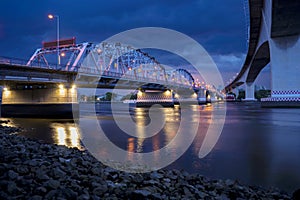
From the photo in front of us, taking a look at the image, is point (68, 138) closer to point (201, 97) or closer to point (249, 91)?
point (201, 97)

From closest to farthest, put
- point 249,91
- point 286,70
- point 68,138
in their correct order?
point 68,138, point 286,70, point 249,91

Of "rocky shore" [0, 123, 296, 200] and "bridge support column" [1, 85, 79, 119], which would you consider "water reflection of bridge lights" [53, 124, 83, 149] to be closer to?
"rocky shore" [0, 123, 296, 200]

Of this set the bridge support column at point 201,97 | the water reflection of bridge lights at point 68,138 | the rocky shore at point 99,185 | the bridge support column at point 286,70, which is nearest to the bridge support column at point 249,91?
the bridge support column at point 201,97

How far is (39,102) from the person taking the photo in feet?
103

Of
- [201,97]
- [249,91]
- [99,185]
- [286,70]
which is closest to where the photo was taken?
[99,185]

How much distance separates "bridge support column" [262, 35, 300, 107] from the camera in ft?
102

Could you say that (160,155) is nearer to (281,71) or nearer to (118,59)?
(281,71)

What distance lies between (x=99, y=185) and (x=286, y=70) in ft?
112

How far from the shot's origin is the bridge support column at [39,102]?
30.2 metres

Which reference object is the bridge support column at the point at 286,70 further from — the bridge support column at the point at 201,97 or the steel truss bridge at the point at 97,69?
the bridge support column at the point at 201,97

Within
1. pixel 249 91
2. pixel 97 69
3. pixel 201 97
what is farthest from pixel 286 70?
pixel 249 91

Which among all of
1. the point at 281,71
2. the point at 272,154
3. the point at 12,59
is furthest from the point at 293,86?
the point at 12,59

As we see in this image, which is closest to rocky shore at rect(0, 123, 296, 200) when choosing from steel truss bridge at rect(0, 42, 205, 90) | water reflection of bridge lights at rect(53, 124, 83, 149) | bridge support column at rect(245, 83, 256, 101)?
water reflection of bridge lights at rect(53, 124, 83, 149)

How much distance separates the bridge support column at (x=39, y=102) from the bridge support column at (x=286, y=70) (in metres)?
27.8
